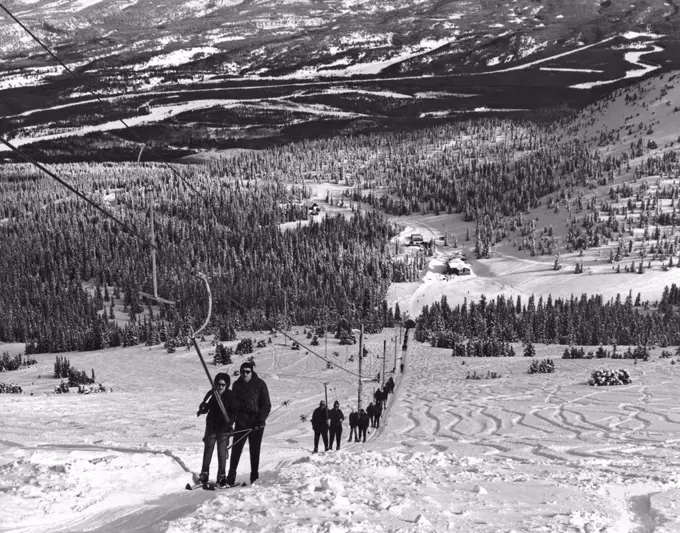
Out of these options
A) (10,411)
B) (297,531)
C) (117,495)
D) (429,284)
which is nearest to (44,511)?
(117,495)

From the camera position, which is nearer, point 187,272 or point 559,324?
point 559,324

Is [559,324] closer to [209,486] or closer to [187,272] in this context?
[187,272]

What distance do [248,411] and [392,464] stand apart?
319 cm

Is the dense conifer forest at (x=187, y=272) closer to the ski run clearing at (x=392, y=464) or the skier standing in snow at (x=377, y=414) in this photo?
the ski run clearing at (x=392, y=464)

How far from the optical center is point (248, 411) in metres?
13.3

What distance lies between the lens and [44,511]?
11812 millimetres

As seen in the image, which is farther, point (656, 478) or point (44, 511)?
point (656, 478)

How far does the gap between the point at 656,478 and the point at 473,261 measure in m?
135

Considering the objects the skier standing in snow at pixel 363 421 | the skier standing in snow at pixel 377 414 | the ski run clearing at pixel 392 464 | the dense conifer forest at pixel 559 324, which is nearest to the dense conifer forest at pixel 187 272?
the dense conifer forest at pixel 559 324

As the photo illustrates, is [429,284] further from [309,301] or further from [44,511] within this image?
[44,511]

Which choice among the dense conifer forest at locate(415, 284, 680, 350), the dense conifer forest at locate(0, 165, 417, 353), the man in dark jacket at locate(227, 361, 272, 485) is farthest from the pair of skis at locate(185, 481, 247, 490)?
the dense conifer forest at locate(0, 165, 417, 353)

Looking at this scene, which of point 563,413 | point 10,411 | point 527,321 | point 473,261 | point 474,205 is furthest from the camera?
point 474,205

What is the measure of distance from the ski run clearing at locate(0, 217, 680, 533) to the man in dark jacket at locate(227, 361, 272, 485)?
0.74 metres

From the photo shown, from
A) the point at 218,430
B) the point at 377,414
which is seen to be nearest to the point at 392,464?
the point at 218,430
